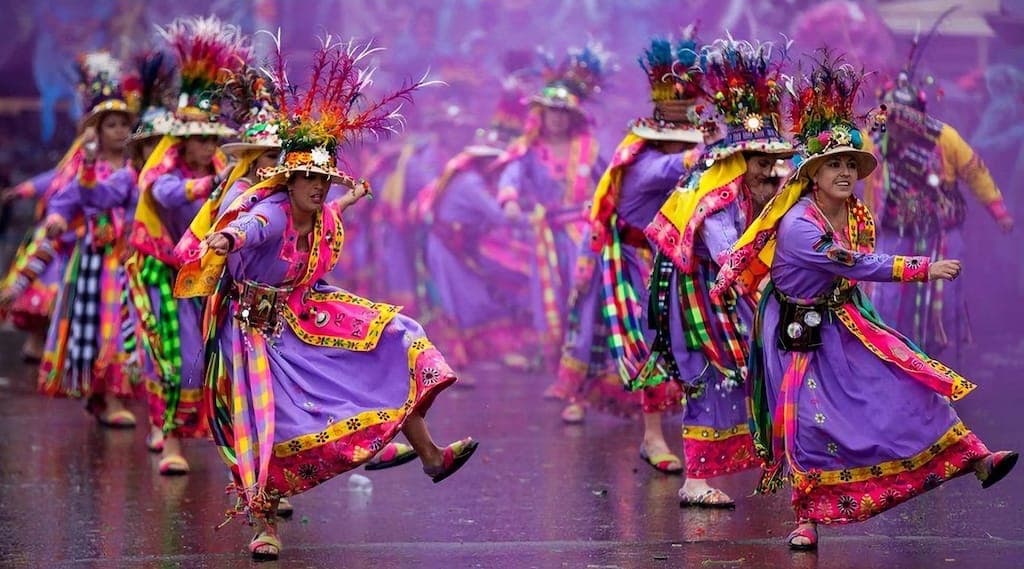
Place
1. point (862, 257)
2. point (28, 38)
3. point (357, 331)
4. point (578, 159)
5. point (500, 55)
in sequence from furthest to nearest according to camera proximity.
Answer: point (28, 38) → point (500, 55) → point (578, 159) → point (357, 331) → point (862, 257)

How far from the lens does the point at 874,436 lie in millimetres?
7445

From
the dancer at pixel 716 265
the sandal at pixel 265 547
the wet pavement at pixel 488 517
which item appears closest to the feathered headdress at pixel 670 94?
the dancer at pixel 716 265

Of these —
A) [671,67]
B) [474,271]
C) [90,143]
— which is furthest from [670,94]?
[474,271]

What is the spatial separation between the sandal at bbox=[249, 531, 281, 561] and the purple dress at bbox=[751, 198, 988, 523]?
75.3 inches

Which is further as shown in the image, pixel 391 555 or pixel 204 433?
pixel 204 433

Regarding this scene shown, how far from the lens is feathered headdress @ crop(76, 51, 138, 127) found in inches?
453

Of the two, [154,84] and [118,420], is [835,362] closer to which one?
[154,84]

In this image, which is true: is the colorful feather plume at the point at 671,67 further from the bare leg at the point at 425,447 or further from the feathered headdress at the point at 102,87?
the feathered headdress at the point at 102,87

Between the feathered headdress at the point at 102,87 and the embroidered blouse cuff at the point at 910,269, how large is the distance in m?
5.54

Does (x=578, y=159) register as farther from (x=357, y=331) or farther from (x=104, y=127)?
(x=357, y=331)

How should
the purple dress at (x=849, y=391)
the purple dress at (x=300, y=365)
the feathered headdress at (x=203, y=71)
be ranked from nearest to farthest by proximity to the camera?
the purple dress at (x=849, y=391), the purple dress at (x=300, y=365), the feathered headdress at (x=203, y=71)

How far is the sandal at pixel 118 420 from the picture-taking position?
11844mm

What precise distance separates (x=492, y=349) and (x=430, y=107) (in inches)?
127

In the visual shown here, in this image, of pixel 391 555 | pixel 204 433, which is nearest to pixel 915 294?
pixel 204 433
